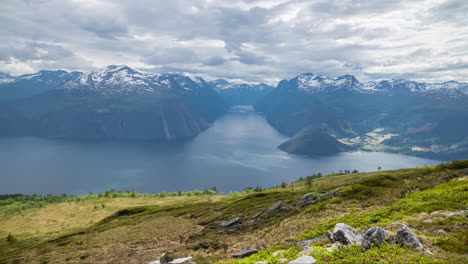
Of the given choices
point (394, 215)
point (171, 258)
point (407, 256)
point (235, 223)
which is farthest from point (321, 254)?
point (235, 223)

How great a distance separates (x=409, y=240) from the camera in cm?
1504

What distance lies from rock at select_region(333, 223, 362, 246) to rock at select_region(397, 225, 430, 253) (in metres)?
2.65

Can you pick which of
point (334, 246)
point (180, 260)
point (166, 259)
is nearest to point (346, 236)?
point (334, 246)

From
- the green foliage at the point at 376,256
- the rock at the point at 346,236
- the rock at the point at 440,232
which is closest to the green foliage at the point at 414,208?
the rock at the point at 440,232

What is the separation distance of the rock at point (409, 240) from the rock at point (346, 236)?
2.65 m

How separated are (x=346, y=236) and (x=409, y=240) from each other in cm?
383

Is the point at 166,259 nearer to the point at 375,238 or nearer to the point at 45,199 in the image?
the point at 375,238

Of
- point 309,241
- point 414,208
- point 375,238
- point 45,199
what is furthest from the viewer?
point 45,199

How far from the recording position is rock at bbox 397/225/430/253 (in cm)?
1467

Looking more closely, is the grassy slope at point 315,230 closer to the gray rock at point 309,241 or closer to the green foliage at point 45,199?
the gray rock at point 309,241

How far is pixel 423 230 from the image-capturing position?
1883cm

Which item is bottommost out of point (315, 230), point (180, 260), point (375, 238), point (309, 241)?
point (180, 260)

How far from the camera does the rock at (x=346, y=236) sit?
17266mm

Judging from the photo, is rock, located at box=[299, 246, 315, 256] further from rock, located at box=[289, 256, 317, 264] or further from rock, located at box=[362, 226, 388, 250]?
rock, located at box=[362, 226, 388, 250]
